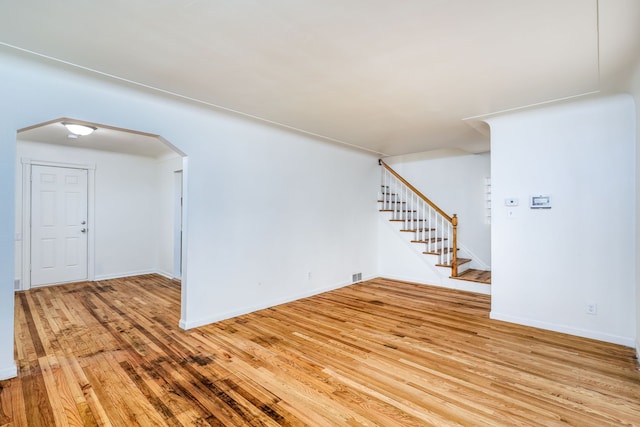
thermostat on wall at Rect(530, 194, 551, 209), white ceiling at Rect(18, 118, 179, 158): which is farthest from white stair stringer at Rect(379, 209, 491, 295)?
white ceiling at Rect(18, 118, 179, 158)

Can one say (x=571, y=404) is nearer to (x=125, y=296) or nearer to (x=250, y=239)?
(x=250, y=239)

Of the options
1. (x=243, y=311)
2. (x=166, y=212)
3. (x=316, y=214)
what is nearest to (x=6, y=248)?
(x=243, y=311)

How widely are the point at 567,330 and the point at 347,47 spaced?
12.4 ft

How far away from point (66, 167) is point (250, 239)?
13.6 feet

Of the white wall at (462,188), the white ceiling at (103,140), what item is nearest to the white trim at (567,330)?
the white wall at (462,188)

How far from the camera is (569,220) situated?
3414 mm

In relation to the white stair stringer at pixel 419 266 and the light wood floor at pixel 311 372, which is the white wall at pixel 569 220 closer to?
the light wood floor at pixel 311 372

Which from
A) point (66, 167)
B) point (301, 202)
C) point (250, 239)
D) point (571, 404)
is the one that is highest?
point (66, 167)

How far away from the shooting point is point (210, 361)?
2.73 metres

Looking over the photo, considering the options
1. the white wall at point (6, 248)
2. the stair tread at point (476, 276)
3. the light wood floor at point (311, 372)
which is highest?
the white wall at point (6, 248)

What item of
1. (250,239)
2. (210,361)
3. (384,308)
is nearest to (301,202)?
(250,239)

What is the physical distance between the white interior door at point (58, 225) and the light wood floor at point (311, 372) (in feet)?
5.62

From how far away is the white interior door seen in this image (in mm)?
5297

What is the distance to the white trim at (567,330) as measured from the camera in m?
3.11
